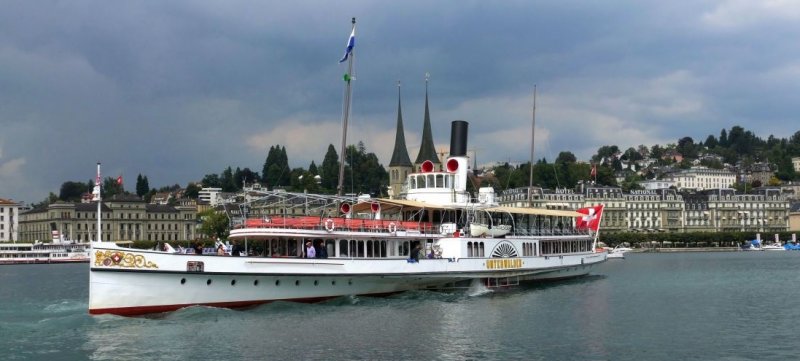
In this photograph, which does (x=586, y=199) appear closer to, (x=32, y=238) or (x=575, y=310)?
(x=32, y=238)

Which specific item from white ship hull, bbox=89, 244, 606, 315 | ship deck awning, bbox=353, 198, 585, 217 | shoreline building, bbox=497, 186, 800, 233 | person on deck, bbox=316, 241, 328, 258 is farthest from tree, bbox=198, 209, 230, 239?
person on deck, bbox=316, 241, 328, 258

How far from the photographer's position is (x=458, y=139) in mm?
49062

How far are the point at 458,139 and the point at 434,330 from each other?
19015 millimetres

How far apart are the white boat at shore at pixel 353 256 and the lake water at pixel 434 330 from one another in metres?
0.75

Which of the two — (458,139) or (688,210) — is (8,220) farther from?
(458,139)

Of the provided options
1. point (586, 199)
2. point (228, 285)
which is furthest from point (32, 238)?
point (228, 285)

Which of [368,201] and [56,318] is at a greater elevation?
[368,201]

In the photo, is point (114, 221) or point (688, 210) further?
point (688, 210)

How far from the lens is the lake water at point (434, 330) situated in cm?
2756

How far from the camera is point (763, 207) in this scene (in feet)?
621

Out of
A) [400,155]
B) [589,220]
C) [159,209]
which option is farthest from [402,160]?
[589,220]

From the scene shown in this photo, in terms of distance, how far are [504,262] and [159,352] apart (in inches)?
883

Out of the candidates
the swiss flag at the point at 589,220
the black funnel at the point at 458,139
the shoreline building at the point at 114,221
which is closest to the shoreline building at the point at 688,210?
the shoreline building at the point at 114,221

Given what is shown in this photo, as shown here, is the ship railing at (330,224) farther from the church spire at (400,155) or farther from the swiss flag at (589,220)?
the church spire at (400,155)
